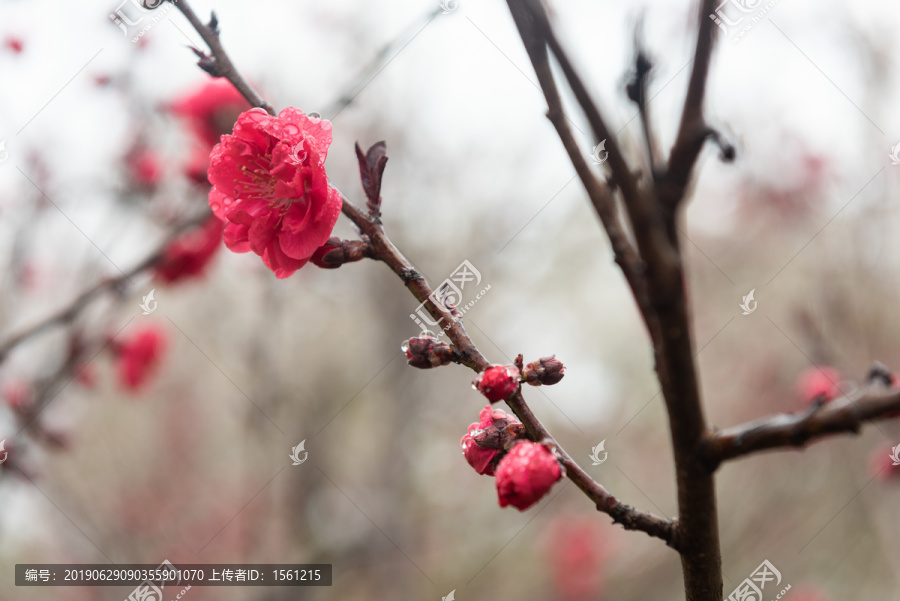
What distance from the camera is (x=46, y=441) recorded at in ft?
7.68

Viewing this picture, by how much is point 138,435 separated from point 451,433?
294 centimetres

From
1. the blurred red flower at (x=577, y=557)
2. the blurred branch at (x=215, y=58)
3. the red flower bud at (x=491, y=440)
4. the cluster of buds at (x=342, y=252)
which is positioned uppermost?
the blurred branch at (x=215, y=58)

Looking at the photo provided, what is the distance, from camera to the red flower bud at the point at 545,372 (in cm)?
98

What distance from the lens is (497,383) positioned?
2.62 feet

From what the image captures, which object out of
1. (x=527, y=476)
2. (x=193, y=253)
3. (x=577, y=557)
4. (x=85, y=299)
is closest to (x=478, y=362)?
(x=527, y=476)

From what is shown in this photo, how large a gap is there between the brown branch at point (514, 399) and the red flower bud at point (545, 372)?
4.1 inches

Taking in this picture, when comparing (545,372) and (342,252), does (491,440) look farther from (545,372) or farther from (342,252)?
(342,252)

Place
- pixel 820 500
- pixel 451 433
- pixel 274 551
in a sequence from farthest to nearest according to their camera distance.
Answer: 1. pixel 451 433
2. pixel 274 551
3. pixel 820 500

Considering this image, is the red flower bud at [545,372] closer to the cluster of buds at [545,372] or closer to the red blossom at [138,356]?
the cluster of buds at [545,372]

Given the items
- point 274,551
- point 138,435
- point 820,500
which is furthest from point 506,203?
point 138,435

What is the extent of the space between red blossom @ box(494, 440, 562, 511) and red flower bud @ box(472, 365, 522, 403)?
0.27 ft

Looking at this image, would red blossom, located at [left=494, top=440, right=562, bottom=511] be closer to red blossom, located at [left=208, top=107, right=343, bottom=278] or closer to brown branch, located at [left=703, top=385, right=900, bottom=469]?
brown branch, located at [left=703, top=385, right=900, bottom=469]

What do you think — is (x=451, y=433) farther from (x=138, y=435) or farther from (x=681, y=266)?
(x=681, y=266)

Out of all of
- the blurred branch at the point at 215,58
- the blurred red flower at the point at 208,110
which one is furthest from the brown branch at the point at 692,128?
the blurred red flower at the point at 208,110
